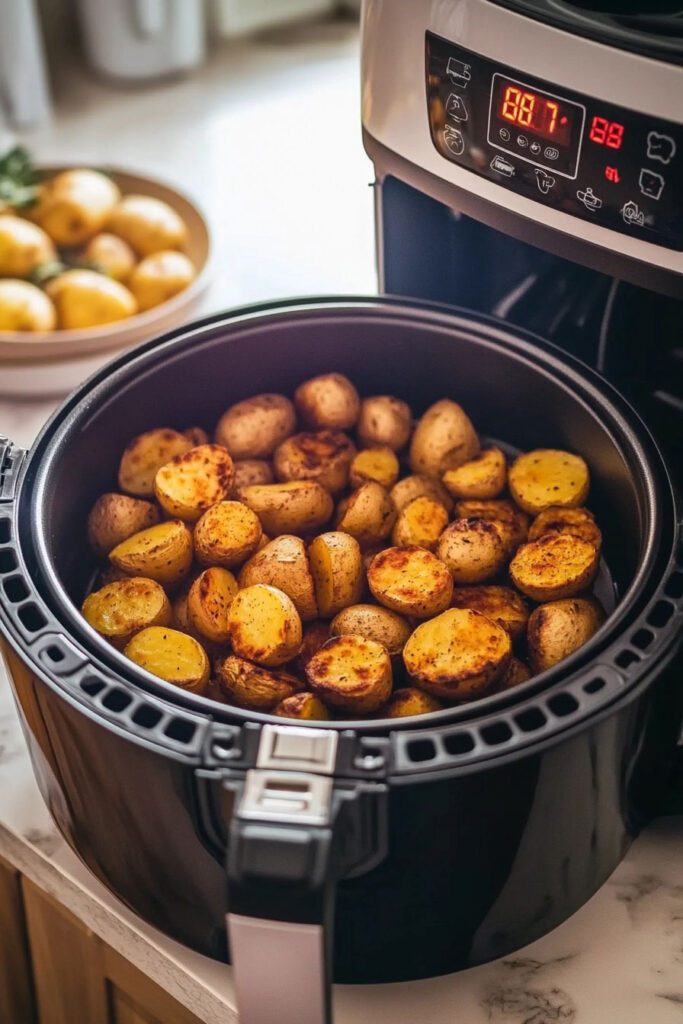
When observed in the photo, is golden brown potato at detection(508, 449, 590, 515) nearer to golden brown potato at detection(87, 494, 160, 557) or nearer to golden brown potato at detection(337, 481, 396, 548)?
golden brown potato at detection(337, 481, 396, 548)

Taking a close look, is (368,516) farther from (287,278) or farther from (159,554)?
(287,278)

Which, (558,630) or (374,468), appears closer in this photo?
(558,630)

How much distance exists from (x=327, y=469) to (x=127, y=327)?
14.4 inches

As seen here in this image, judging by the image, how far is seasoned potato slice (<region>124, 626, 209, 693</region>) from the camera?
64 cm

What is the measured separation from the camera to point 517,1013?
653 mm

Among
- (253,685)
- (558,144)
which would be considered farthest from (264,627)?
(558,144)

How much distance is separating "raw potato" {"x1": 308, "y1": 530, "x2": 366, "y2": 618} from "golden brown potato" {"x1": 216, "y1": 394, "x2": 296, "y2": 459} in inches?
4.9

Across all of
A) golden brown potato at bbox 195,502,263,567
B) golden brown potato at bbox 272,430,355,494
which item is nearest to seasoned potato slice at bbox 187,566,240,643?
golden brown potato at bbox 195,502,263,567

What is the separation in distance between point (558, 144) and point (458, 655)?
0.30 metres

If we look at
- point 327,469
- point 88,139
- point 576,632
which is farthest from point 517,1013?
point 88,139

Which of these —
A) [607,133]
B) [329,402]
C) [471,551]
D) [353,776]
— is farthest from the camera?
[329,402]

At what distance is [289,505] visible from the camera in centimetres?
76

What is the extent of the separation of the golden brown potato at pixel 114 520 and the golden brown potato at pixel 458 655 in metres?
0.23

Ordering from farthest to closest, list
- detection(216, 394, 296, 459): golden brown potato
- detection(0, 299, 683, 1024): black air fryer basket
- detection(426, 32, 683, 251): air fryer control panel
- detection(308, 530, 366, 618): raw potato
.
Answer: detection(216, 394, 296, 459): golden brown potato < detection(308, 530, 366, 618): raw potato < detection(426, 32, 683, 251): air fryer control panel < detection(0, 299, 683, 1024): black air fryer basket
